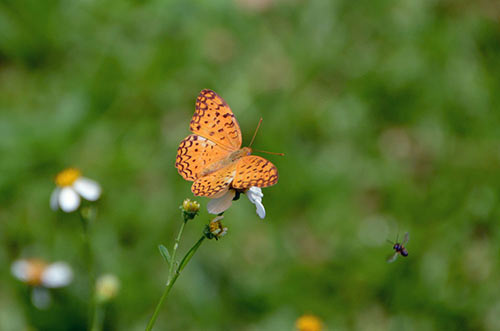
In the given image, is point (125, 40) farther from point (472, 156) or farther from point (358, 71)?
point (472, 156)

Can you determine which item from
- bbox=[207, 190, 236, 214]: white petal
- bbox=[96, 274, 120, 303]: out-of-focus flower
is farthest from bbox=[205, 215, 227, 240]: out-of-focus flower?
bbox=[96, 274, 120, 303]: out-of-focus flower

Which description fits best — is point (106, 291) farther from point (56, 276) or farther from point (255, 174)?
point (255, 174)

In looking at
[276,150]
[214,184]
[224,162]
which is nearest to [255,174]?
[214,184]

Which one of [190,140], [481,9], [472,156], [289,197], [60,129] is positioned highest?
[481,9]

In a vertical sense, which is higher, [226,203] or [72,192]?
[72,192]

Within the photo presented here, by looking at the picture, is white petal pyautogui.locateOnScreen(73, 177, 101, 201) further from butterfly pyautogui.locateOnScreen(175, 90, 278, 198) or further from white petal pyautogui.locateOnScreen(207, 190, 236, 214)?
white petal pyautogui.locateOnScreen(207, 190, 236, 214)

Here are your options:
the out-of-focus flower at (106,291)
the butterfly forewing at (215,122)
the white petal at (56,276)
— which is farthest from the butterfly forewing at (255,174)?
the white petal at (56,276)

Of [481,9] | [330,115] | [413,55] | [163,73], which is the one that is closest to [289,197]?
[330,115]
